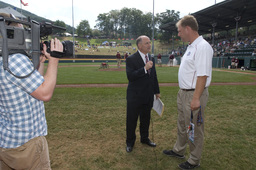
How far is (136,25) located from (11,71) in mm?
105284

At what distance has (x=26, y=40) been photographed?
Answer: 4.60 feet

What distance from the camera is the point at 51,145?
3785mm

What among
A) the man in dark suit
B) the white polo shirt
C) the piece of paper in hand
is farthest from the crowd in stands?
the white polo shirt

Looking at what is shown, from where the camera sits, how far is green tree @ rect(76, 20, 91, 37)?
92375mm

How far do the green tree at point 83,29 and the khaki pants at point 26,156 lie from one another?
9778 centimetres

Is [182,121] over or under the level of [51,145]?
over

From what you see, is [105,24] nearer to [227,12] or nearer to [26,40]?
[227,12]

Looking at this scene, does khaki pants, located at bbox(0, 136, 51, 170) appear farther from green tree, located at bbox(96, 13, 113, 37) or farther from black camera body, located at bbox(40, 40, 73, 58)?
green tree, located at bbox(96, 13, 113, 37)

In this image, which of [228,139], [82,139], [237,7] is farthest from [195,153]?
[237,7]

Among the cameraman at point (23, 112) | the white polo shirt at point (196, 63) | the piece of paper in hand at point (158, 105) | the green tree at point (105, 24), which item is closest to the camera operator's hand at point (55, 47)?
the cameraman at point (23, 112)

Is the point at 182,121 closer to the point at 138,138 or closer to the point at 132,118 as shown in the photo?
the point at 132,118

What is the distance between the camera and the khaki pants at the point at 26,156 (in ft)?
4.91

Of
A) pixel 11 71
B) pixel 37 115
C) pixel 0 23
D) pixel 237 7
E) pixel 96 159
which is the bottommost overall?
pixel 96 159

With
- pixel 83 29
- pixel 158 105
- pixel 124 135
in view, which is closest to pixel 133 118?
pixel 158 105
